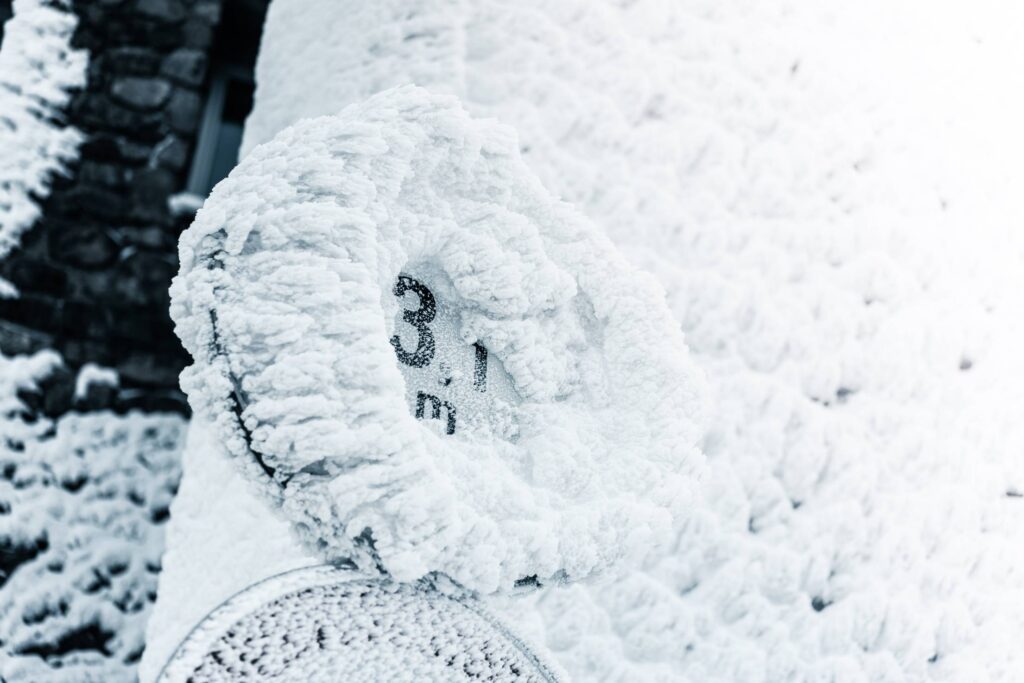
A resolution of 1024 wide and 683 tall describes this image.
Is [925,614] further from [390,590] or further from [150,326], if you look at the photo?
[150,326]

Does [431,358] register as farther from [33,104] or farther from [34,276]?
[33,104]

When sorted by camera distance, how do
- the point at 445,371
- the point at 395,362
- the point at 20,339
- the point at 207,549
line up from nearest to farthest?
1. the point at 395,362
2. the point at 445,371
3. the point at 207,549
4. the point at 20,339

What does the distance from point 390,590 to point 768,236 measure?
39.5 inches

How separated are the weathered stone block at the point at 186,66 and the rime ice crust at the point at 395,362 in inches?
46.5

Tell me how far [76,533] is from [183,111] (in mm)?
926

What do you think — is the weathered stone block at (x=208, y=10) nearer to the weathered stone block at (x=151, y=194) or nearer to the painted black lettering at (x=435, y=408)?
the weathered stone block at (x=151, y=194)

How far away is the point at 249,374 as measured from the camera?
0.50m

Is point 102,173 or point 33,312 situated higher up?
point 102,173

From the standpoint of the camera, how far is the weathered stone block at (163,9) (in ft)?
5.03

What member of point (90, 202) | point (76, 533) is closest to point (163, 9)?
point (90, 202)

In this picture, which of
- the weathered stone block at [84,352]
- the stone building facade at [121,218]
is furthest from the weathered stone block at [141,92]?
the weathered stone block at [84,352]

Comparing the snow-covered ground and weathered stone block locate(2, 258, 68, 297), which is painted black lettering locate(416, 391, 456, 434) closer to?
the snow-covered ground

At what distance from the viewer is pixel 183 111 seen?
1.55m

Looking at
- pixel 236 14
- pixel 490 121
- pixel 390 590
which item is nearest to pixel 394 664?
pixel 390 590
